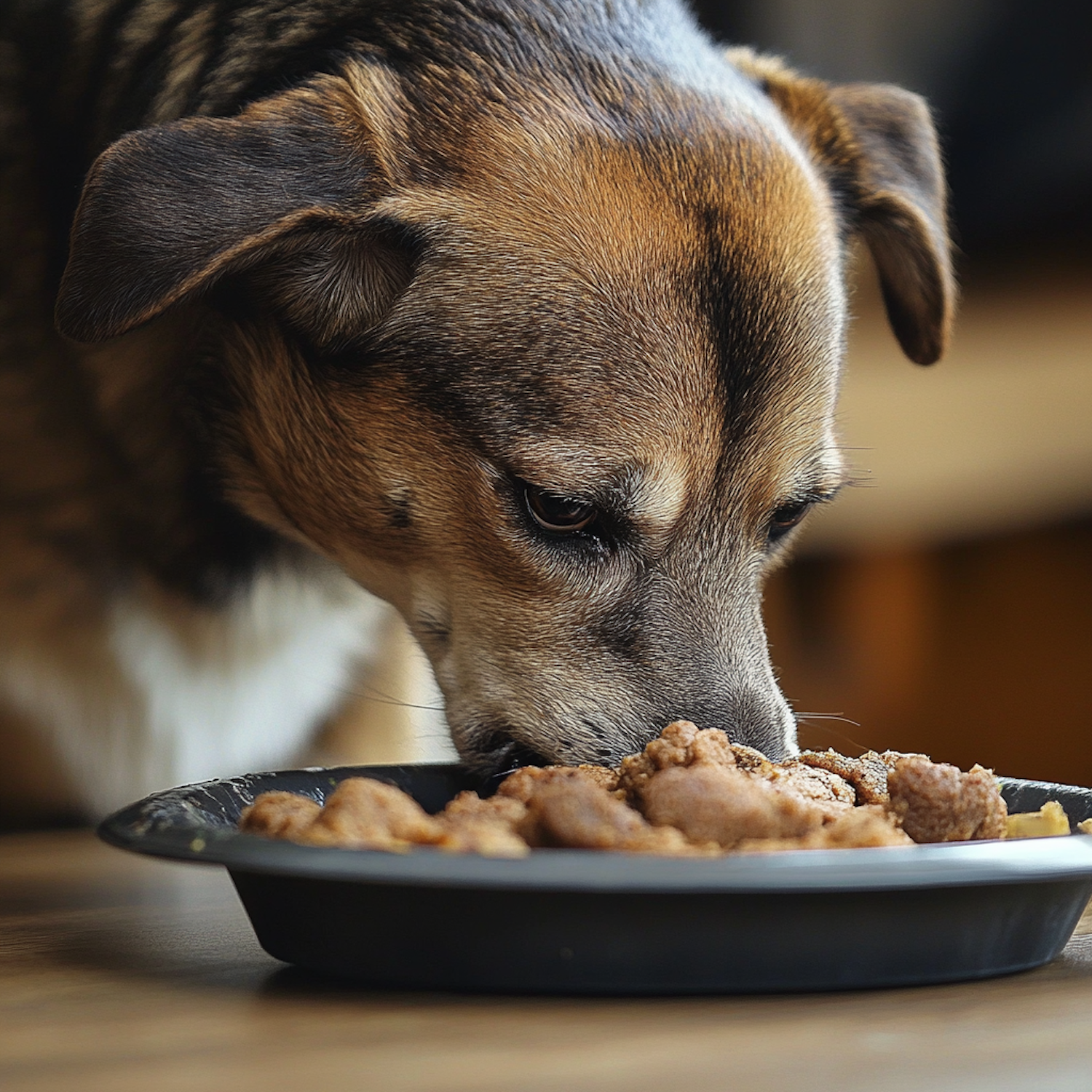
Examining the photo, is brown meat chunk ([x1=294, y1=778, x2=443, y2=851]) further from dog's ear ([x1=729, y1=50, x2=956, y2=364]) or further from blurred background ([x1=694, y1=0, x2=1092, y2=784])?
blurred background ([x1=694, y1=0, x2=1092, y2=784])

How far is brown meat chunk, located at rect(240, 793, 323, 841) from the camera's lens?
0.91 meters

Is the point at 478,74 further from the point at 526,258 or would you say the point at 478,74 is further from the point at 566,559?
the point at 566,559

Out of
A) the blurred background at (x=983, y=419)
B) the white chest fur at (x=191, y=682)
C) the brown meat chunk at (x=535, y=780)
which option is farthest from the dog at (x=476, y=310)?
the blurred background at (x=983, y=419)

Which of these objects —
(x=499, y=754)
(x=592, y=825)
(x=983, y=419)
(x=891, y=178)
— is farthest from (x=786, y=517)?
(x=983, y=419)

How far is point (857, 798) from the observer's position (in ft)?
3.56

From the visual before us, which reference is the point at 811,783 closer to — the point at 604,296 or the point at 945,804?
the point at 945,804

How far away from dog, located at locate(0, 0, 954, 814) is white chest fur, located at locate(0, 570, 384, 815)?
0.26m

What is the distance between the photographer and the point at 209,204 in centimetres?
126

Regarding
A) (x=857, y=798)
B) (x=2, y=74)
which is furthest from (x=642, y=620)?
(x=2, y=74)

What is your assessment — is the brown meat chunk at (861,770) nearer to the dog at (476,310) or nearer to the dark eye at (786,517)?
the dog at (476,310)

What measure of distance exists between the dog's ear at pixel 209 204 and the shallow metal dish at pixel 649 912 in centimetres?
53

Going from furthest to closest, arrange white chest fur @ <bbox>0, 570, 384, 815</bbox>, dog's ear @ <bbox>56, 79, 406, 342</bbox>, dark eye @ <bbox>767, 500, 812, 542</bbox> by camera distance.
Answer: white chest fur @ <bbox>0, 570, 384, 815</bbox> < dark eye @ <bbox>767, 500, 812, 542</bbox> < dog's ear @ <bbox>56, 79, 406, 342</bbox>

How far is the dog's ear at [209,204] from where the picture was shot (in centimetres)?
123

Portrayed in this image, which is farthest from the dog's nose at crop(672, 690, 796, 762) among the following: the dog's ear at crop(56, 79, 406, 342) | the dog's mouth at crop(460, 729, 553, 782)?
the dog's ear at crop(56, 79, 406, 342)
